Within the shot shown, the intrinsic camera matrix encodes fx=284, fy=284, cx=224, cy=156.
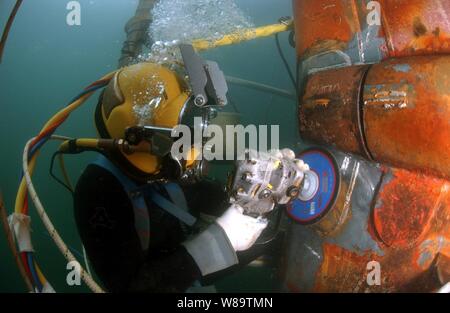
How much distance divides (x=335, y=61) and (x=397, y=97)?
617 mm

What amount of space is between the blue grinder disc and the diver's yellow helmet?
3.28 feet

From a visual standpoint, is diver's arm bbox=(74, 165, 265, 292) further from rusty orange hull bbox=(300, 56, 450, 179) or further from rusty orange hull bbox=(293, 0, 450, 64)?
rusty orange hull bbox=(293, 0, 450, 64)

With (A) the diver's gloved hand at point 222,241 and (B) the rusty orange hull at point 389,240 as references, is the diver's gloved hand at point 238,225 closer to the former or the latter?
(A) the diver's gloved hand at point 222,241

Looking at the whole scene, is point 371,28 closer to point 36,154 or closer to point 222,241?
point 222,241

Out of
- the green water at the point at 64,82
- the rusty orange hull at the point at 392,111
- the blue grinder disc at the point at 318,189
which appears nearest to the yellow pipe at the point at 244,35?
the rusty orange hull at the point at 392,111

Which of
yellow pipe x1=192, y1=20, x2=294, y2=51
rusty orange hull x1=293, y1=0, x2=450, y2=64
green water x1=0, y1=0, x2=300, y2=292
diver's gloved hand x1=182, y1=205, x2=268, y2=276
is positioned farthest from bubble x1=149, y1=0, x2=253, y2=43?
green water x1=0, y1=0, x2=300, y2=292

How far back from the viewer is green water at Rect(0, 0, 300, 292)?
1156 centimetres

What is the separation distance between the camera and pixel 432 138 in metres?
1.47

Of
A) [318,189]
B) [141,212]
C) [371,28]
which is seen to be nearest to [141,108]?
[141,212]

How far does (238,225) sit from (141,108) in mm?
908

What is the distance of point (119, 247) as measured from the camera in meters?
1.68

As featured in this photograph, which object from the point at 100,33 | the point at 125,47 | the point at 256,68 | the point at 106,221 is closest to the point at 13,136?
the point at 100,33
